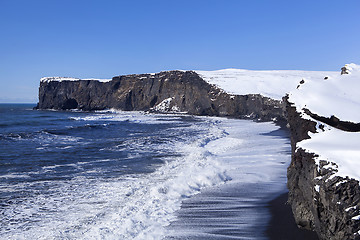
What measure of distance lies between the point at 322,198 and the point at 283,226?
178 centimetres

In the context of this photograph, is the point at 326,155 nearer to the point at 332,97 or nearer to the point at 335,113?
the point at 335,113

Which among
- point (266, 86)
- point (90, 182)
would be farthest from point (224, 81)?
point (90, 182)

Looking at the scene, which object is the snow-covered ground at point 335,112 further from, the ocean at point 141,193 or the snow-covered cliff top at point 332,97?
the ocean at point 141,193

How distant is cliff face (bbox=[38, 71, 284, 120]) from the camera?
53.2m

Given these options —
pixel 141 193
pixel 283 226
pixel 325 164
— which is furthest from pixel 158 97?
pixel 325 164

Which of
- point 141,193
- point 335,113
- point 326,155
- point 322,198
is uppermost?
point 335,113

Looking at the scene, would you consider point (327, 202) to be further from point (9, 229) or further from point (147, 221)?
point (9, 229)

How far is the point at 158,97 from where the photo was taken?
75.9 meters

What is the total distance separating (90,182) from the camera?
421 inches

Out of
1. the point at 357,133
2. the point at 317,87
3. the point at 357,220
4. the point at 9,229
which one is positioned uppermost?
the point at 317,87

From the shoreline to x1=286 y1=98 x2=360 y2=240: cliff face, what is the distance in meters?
0.17

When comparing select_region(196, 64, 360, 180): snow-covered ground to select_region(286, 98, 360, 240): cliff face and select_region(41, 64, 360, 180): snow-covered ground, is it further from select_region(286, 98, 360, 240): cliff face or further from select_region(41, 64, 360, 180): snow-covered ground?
select_region(286, 98, 360, 240): cliff face

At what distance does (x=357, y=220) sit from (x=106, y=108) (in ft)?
285

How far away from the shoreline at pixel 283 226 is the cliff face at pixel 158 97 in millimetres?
34674
